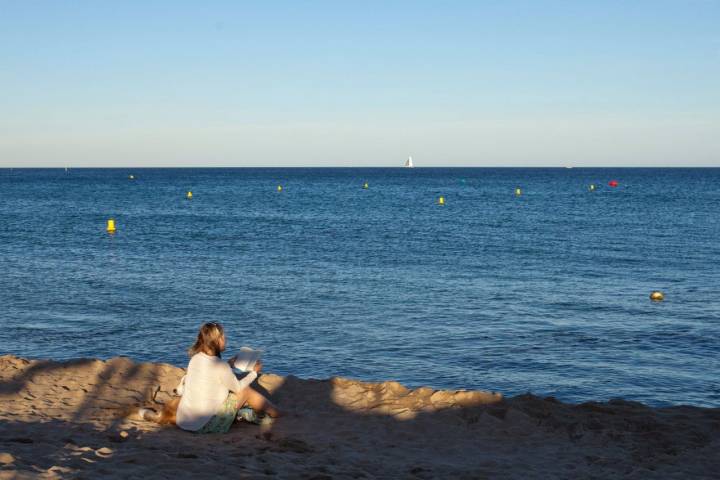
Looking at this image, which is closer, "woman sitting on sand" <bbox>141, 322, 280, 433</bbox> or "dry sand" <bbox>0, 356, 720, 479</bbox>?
"dry sand" <bbox>0, 356, 720, 479</bbox>

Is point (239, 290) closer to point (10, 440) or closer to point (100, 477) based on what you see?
point (10, 440)

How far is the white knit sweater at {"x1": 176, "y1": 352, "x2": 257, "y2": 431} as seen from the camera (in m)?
8.48

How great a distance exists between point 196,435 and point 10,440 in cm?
185

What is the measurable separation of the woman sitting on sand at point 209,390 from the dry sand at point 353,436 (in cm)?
16

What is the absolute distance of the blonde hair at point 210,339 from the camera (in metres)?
8.40

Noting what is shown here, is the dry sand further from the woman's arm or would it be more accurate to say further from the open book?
the open book

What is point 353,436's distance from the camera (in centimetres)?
905

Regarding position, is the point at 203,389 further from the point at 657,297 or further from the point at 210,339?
the point at 657,297

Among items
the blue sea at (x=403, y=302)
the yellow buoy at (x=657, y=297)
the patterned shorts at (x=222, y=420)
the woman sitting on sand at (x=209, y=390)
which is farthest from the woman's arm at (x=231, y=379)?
the yellow buoy at (x=657, y=297)

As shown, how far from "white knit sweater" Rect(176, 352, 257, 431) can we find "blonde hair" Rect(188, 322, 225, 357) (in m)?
0.06

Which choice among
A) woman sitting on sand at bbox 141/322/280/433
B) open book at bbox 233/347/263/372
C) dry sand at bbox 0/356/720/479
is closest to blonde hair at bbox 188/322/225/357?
woman sitting on sand at bbox 141/322/280/433

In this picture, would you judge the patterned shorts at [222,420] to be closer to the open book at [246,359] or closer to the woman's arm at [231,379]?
the woman's arm at [231,379]

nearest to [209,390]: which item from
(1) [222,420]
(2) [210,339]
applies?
(1) [222,420]

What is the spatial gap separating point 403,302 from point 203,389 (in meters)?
13.5
